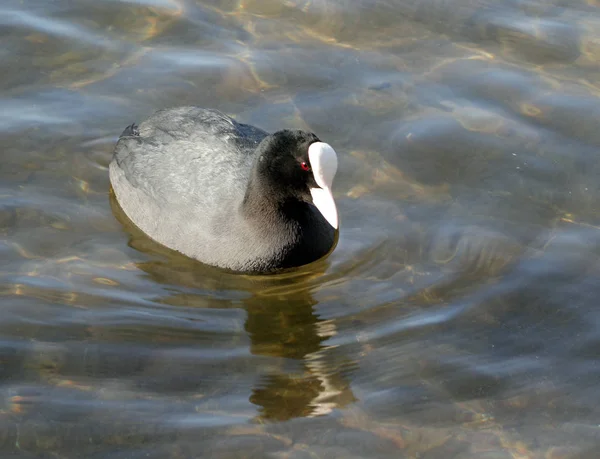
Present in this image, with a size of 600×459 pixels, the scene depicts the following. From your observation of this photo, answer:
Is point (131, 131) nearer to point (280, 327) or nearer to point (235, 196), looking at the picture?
point (235, 196)

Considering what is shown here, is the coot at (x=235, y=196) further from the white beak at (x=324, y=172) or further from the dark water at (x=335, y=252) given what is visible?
the dark water at (x=335, y=252)

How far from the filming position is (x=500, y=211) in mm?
5457

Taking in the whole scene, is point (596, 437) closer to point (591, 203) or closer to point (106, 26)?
A: point (591, 203)

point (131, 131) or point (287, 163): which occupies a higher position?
point (287, 163)

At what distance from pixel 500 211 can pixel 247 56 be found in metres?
2.31

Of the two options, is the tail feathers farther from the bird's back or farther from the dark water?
the dark water

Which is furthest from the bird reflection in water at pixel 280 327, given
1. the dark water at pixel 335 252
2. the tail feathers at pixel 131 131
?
the tail feathers at pixel 131 131

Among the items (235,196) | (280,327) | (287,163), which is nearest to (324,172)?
(287,163)

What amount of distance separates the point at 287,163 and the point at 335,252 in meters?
0.63

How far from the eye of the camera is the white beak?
15.4 feet

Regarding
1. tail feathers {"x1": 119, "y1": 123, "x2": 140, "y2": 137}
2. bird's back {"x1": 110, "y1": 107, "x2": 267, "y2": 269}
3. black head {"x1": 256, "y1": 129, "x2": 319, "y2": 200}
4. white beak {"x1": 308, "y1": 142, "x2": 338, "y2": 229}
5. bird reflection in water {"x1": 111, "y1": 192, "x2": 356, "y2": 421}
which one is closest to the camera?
bird reflection in water {"x1": 111, "y1": 192, "x2": 356, "y2": 421}

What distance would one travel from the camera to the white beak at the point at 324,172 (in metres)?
4.70

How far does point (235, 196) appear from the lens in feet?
16.7

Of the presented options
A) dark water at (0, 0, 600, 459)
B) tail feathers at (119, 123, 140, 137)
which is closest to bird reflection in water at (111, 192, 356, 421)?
dark water at (0, 0, 600, 459)
